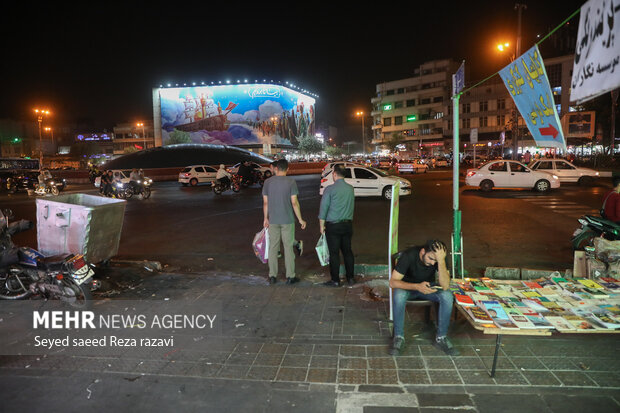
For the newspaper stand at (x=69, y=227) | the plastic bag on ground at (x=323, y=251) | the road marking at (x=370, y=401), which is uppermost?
the newspaper stand at (x=69, y=227)

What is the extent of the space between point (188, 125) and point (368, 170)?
68.7 meters

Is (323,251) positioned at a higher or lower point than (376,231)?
higher

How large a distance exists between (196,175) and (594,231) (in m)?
26.6

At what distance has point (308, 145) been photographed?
3383 inches

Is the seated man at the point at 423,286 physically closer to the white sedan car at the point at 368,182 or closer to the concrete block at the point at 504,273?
the concrete block at the point at 504,273

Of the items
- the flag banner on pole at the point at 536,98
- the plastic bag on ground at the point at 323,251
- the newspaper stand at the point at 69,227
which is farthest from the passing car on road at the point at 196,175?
the flag banner on pole at the point at 536,98

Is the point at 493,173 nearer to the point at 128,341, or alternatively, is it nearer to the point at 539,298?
the point at 539,298

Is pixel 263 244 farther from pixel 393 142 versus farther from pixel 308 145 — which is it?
pixel 393 142

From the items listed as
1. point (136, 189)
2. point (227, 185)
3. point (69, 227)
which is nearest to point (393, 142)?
point (227, 185)

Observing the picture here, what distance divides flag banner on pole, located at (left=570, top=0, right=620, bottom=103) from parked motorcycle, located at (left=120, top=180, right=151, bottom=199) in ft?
66.5

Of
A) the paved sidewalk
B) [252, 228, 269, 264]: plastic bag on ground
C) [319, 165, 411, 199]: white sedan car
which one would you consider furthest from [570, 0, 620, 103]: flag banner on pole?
[319, 165, 411, 199]: white sedan car

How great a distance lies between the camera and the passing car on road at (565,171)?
21.9 m

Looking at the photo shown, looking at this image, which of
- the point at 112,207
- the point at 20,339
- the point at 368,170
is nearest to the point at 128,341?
the point at 20,339

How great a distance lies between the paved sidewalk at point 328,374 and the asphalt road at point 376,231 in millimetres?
2525
